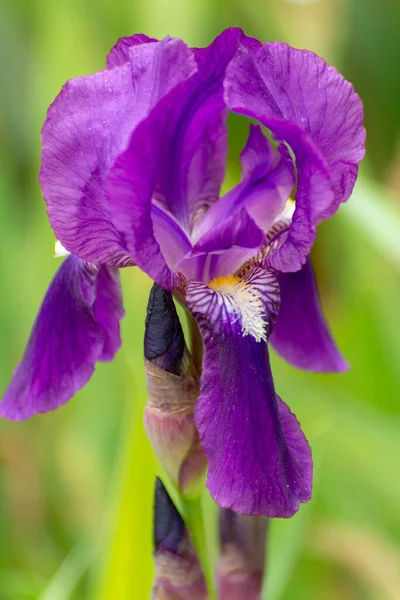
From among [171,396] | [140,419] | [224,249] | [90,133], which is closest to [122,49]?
[90,133]

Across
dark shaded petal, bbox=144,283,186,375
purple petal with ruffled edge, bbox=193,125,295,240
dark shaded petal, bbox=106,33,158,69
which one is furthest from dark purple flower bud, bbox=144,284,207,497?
dark shaded petal, bbox=106,33,158,69

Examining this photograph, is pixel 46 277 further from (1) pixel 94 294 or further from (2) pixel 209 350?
(2) pixel 209 350

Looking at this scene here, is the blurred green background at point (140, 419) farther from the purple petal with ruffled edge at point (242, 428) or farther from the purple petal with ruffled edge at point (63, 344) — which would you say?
the purple petal with ruffled edge at point (242, 428)

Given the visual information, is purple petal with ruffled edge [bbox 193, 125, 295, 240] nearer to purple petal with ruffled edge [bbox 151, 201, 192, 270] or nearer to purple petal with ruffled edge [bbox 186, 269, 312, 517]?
purple petal with ruffled edge [bbox 151, 201, 192, 270]

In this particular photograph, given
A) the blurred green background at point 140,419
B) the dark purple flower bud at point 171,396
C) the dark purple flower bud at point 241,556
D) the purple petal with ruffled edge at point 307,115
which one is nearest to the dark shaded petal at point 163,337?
the dark purple flower bud at point 171,396

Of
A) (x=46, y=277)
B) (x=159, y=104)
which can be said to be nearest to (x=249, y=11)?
(x=46, y=277)
